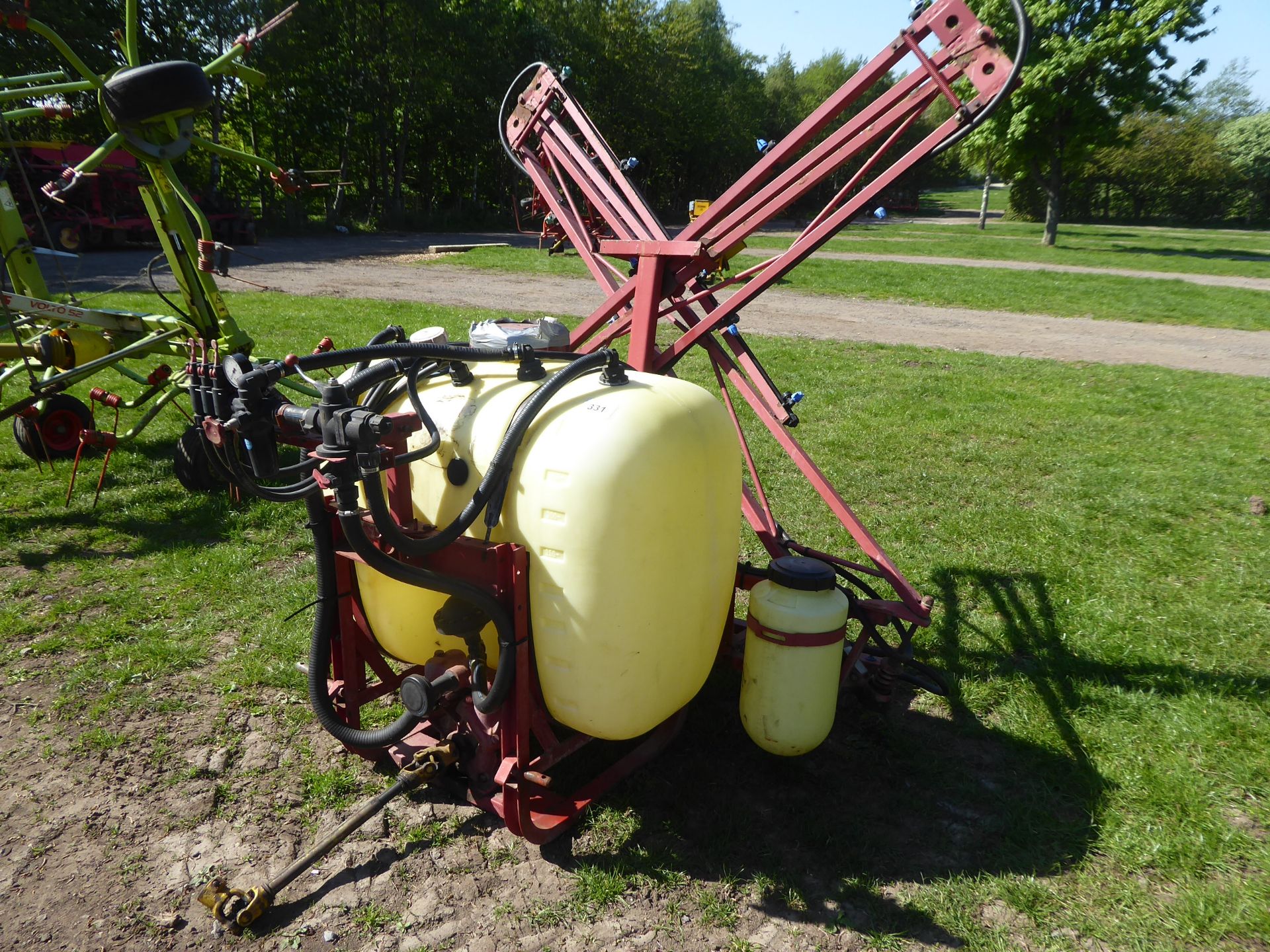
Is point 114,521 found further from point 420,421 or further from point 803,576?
point 803,576

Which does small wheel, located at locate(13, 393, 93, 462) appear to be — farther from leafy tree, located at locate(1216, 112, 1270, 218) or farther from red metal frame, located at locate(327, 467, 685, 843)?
leafy tree, located at locate(1216, 112, 1270, 218)

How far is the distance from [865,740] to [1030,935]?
0.96 m

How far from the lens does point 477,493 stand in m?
2.46

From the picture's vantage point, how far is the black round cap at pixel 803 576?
9.48 feet

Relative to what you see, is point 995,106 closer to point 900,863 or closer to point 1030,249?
point 900,863

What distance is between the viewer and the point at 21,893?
8.57 feet

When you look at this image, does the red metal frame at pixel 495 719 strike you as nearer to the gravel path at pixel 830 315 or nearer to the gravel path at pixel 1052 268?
the gravel path at pixel 830 315

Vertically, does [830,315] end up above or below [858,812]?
above

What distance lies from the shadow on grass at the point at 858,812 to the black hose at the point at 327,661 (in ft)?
2.37

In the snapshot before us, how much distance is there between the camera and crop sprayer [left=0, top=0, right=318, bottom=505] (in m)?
4.58

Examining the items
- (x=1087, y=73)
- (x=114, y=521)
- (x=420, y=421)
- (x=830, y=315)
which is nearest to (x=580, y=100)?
(x=1087, y=73)

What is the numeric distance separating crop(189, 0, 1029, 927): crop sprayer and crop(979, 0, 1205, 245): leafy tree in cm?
2324

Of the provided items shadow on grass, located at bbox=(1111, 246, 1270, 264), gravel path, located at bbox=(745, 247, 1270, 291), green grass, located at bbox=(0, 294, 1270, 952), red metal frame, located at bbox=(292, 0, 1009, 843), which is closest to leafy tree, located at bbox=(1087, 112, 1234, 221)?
shadow on grass, located at bbox=(1111, 246, 1270, 264)

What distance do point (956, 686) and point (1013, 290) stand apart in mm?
13996
